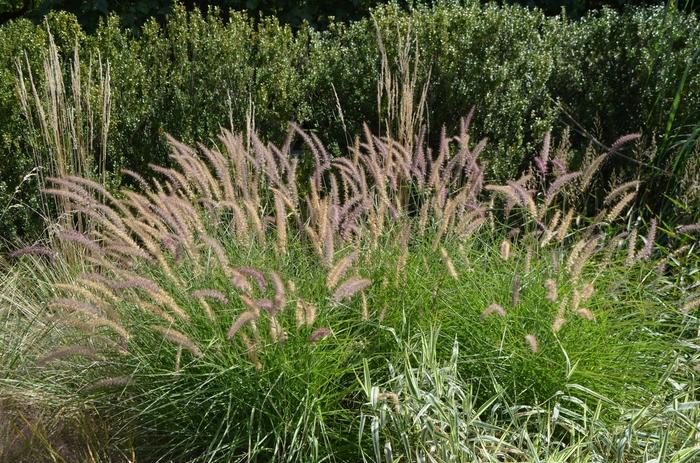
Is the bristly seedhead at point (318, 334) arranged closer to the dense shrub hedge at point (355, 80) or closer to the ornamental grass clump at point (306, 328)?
the ornamental grass clump at point (306, 328)

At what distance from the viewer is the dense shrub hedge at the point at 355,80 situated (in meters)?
6.39

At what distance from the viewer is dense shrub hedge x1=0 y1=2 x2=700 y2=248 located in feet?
21.0

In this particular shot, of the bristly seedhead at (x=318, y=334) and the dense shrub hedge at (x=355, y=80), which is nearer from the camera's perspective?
the bristly seedhead at (x=318, y=334)

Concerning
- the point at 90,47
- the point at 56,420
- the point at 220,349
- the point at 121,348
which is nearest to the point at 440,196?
the point at 220,349

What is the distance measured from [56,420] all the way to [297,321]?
1305mm

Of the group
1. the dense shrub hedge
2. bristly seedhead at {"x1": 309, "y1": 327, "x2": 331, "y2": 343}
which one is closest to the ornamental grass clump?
bristly seedhead at {"x1": 309, "y1": 327, "x2": 331, "y2": 343}

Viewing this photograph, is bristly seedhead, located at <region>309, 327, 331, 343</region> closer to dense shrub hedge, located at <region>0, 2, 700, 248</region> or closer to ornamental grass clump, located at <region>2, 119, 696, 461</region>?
ornamental grass clump, located at <region>2, 119, 696, 461</region>

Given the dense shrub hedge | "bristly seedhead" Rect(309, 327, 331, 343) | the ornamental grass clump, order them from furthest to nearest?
the dense shrub hedge
the ornamental grass clump
"bristly seedhead" Rect(309, 327, 331, 343)

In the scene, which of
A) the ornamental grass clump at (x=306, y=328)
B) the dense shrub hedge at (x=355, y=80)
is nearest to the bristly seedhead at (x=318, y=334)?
the ornamental grass clump at (x=306, y=328)

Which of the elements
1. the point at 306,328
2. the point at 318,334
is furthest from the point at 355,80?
the point at 318,334

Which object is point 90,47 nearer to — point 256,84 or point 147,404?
point 256,84

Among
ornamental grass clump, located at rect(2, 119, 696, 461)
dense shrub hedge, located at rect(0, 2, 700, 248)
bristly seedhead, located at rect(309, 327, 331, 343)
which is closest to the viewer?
bristly seedhead, located at rect(309, 327, 331, 343)

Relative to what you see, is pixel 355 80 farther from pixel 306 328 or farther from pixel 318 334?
pixel 318 334

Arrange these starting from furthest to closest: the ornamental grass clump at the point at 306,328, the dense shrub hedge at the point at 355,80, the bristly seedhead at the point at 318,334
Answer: the dense shrub hedge at the point at 355,80
the ornamental grass clump at the point at 306,328
the bristly seedhead at the point at 318,334
